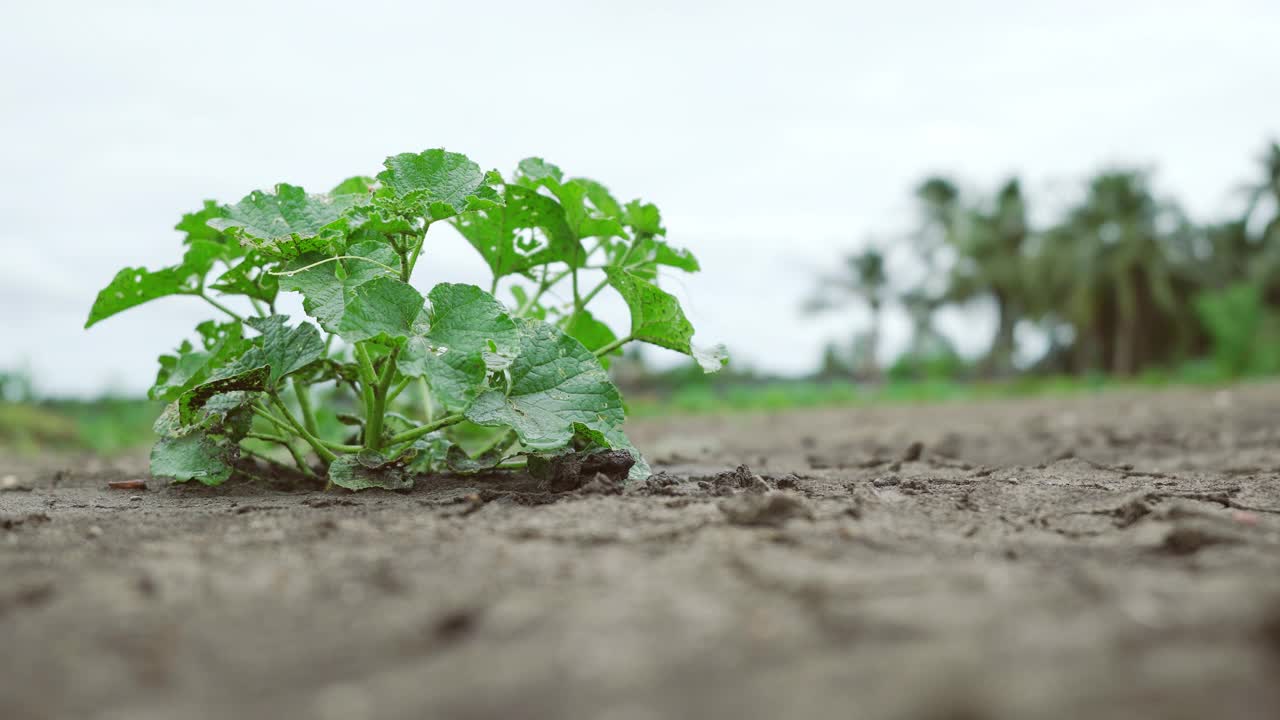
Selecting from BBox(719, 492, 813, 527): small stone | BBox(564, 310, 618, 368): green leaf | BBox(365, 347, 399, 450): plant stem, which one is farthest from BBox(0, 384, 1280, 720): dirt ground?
BBox(564, 310, 618, 368): green leaf

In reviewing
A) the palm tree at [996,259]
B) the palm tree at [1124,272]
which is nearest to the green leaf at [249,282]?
the palm tree at [1124,272]

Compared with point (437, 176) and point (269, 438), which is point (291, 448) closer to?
point (269, 438)

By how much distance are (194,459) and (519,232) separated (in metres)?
1.06

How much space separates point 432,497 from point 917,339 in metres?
38.7

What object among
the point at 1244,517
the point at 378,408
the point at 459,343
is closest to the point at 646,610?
the point at 459,343

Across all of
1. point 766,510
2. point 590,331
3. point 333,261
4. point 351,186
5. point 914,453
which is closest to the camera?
point 766,510

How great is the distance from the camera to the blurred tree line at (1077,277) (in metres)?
30.9

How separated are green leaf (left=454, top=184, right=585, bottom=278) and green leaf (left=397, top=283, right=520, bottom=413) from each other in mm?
324

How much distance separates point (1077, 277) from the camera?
31875 millimetres

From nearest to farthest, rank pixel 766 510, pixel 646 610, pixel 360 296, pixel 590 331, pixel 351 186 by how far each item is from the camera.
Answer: pixel 646 610 < pixel 766 510 < pixel 360 296 < pixel 351 186 < pixel 590 331

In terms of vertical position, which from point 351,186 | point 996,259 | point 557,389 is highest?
point 996,259

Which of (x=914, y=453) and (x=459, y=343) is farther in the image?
(x=914, y=453)

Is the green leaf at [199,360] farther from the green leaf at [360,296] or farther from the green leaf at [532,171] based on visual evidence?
the green leaf at [532,171]

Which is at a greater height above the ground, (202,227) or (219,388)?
(202,227)
